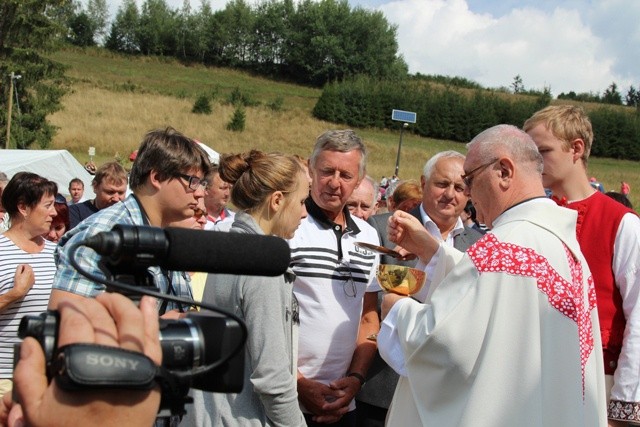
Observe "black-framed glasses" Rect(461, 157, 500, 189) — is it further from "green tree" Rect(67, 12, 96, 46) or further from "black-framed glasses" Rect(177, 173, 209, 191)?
"green tree" Rect(67, 12, 96, 46)

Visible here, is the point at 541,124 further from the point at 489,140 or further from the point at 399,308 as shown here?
the point at 399,308

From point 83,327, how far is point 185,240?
29cm

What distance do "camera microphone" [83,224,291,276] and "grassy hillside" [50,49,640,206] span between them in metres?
39.8

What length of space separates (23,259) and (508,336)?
3.19 m

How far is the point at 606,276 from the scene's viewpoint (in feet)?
12.7

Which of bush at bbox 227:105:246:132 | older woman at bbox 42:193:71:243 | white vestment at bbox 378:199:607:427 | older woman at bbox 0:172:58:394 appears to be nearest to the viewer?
white vestment at bbox 378:199:607:427

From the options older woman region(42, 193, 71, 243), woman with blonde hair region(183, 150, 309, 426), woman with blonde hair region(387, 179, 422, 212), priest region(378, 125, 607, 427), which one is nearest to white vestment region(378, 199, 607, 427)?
priest region(378, 125, 607, 427)

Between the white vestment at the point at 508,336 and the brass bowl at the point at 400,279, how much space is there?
0.42 meters

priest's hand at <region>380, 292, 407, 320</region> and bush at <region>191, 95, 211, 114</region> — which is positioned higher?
priest's hand at <region>380, 292, 407, 320</region>

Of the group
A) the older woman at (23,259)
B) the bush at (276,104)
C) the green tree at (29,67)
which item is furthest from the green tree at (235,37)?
the older woman at (23,259)

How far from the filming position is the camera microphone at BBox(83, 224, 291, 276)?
1354 mm

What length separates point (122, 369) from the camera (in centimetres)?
112

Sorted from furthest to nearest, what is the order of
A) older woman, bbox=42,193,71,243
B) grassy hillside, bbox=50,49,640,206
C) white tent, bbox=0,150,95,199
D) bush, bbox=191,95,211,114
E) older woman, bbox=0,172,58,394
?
bush, bbox=191,95,211,114 → grassy hillside, bbox=50,49,640,206 → white tent, bbox=0,150,95,199 → older woman, bbox=42,193,71,243 → older woman, bbox=0,172,58,394

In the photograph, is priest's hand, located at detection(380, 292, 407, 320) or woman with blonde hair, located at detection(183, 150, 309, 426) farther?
priest's hand, located at detection(380, 292, 407, 320)
